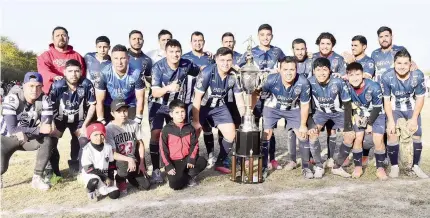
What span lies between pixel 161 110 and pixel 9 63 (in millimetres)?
47331

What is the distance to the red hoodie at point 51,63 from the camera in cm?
682

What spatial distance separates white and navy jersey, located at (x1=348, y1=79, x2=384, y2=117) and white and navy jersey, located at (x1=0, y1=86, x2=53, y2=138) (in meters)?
4.65

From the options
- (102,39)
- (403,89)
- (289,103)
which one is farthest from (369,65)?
(102,39)

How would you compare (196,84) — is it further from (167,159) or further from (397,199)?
(397,199)

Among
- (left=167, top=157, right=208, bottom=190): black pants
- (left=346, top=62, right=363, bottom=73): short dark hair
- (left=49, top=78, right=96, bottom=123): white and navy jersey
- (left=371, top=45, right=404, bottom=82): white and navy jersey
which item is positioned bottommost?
(left=167, top=157, right=208, bottom=190): black pants

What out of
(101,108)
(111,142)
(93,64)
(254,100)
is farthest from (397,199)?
(93,64)

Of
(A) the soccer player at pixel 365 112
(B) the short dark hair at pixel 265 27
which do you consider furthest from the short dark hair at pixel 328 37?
(A) the soccer player at pixel 365 112

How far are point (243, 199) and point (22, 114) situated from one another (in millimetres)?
3313

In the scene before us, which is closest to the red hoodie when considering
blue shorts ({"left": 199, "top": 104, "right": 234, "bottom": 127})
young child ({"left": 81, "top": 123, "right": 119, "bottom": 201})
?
young child ({"left": 81, "top": 123, "right": 119, "bottom": 201})

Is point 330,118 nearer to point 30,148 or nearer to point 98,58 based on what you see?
point 98,58

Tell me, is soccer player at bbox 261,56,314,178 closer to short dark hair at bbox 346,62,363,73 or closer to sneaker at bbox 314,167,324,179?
sneaker at bbox 314,167,324,179

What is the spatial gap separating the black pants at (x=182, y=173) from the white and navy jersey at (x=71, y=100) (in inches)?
67.3

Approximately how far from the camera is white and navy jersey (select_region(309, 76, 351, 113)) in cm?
630

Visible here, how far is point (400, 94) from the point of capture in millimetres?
6395
